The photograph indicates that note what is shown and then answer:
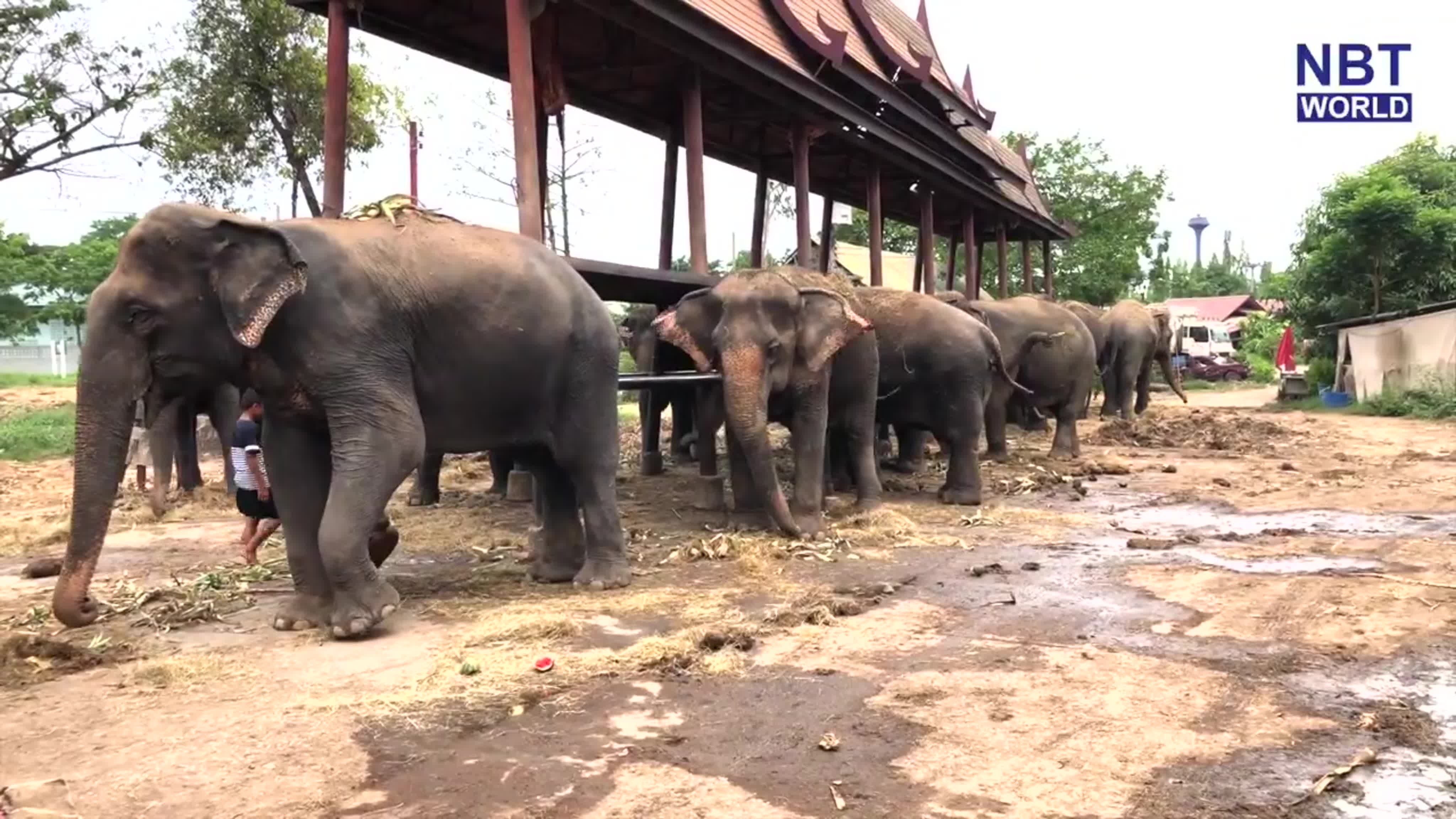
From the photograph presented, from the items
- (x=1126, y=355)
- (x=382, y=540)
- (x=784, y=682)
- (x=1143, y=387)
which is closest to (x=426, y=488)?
(x=382, y=540)

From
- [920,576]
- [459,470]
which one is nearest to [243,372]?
[920,576]

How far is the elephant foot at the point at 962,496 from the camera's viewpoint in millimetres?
10750

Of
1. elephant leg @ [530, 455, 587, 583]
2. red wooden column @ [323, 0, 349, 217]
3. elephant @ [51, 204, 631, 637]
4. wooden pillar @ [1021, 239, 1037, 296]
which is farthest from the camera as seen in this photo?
wooden pillar @ [1021, 239, 1037, 296]

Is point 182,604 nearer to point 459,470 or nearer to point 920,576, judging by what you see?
point 920,576

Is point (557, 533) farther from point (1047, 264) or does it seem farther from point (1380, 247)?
point (1047, 264)

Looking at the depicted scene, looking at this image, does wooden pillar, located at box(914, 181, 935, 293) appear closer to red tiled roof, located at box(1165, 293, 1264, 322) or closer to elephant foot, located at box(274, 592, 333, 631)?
elephant foot, located at box(274, 592, 333, 631)

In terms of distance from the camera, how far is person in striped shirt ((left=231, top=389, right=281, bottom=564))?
7.76 meters

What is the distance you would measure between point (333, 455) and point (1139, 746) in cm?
399

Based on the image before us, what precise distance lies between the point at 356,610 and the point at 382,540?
4.14ft

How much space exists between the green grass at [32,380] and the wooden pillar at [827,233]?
27.3 meters

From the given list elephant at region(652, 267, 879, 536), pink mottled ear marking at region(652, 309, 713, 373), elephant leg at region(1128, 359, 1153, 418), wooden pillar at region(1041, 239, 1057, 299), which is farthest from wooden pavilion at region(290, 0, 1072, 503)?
wooden pillar at region(1041, 239, 1057, 299)

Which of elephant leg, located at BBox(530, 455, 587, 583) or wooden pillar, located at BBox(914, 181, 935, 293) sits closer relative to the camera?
elephant leg, located at BBox(530, 455, 587, 583)

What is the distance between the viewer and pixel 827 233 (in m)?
19.2

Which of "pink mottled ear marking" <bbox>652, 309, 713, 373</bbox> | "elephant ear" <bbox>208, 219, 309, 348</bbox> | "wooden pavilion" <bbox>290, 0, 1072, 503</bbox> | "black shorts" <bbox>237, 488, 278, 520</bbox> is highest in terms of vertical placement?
"wooden pavilion" <bbox>290, 0, 1072, 503</bbox>
